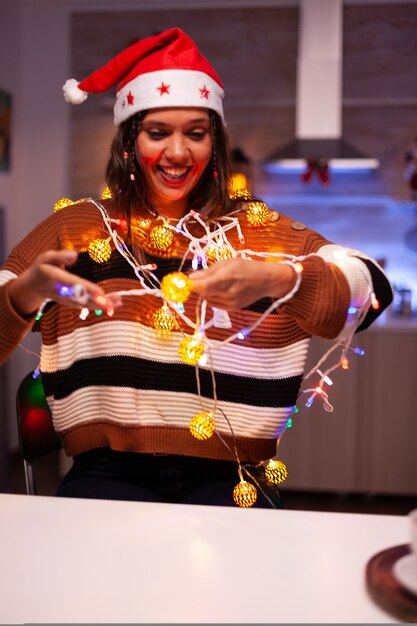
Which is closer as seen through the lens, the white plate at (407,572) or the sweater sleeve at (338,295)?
the white plate at (407,572)

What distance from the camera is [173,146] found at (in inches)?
54.1

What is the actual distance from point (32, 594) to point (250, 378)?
2.28 feet

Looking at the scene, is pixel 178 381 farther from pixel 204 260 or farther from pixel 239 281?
pixel 239 281

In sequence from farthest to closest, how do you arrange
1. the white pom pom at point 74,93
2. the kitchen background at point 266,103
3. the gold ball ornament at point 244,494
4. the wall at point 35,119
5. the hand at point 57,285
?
the wall at point 35,119, the kitchen background at point 266,103, the white pom pom at point 74,93, the gold ball ornament at point 244,494, the hand at point 57,285

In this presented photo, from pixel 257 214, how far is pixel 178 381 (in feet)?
1.25

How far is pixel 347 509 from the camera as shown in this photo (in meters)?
3.10

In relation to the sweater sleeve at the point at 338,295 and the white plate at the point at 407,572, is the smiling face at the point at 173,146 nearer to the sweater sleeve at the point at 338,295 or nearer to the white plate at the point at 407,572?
the sweater sleeve at the point at 338,295

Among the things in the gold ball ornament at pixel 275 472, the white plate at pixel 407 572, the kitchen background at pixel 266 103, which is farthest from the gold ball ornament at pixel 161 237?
the kitchen background at pixel 266 103

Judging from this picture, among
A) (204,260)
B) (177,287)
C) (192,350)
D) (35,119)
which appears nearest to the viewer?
(177,287)

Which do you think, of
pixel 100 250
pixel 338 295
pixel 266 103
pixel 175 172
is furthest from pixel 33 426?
pixel 266 103

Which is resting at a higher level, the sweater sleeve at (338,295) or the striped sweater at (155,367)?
the sweater sleeve at (338,295)

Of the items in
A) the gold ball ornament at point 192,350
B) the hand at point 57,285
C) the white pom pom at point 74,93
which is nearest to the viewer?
the hand at point 57,285

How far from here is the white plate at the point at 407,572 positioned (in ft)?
2.49

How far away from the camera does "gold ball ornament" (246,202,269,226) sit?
1484 mm
